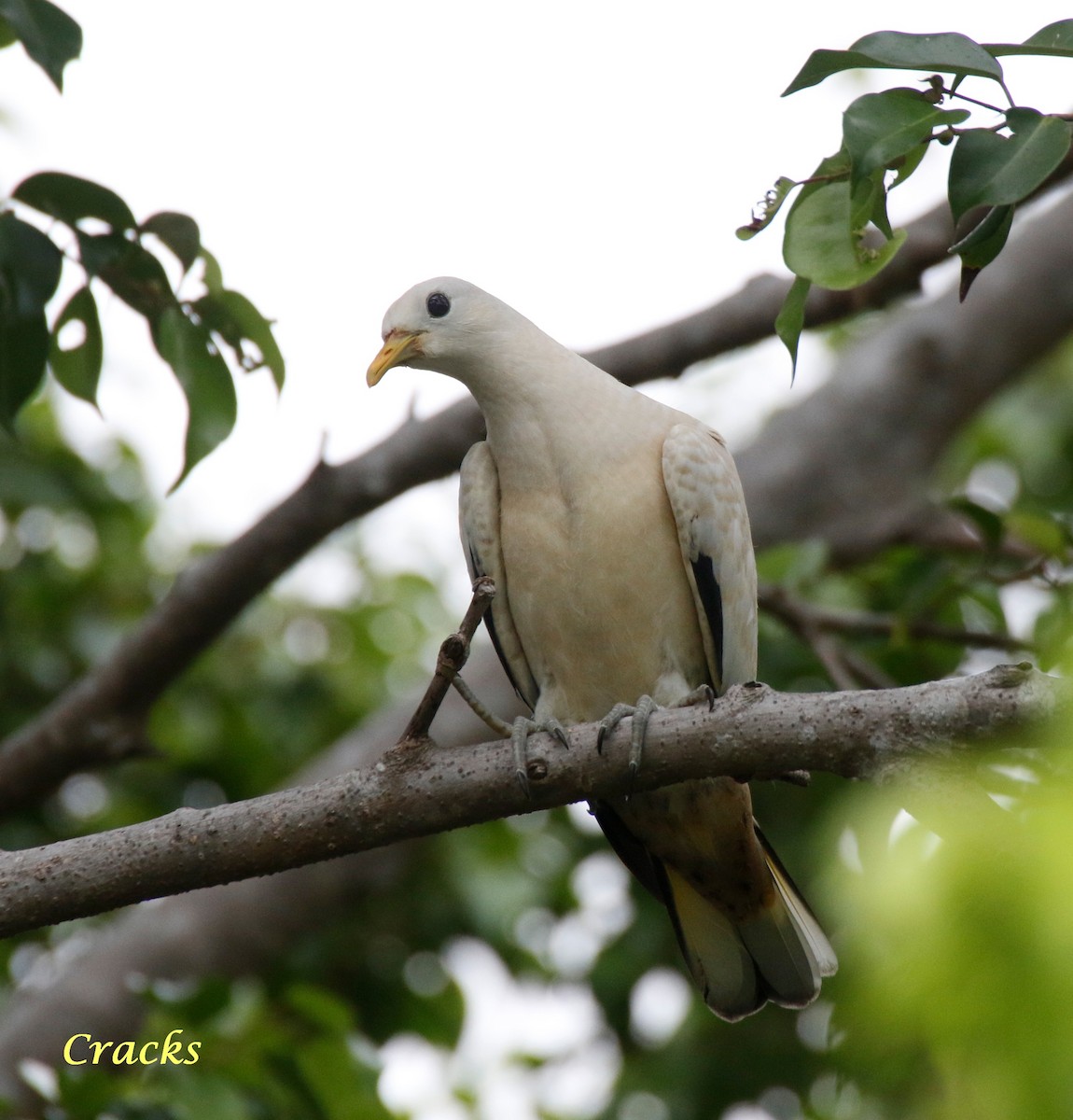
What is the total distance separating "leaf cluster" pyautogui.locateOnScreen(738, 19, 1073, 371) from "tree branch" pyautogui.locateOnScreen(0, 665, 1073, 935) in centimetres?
80

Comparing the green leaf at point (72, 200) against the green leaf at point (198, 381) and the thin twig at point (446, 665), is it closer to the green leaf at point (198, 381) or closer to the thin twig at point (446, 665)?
the green leaf at point (198, 381)

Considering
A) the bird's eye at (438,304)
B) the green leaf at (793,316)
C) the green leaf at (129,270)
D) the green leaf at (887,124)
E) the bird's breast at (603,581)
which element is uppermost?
the green leaf at (887,124)

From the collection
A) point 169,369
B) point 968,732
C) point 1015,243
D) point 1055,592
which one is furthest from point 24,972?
point 1015,243

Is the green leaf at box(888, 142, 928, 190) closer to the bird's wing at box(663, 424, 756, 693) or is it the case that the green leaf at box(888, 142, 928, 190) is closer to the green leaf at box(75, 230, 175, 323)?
the bird's wing at box(663, 424, 756, 693)

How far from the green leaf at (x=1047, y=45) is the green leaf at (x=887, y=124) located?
4.6 inches

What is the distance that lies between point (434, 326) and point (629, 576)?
973mm

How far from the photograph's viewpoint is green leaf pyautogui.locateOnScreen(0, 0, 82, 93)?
2.84 m

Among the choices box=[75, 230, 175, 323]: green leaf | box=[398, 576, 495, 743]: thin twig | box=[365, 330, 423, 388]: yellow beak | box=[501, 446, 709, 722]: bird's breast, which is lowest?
box=[501, 446, 709, 722]: bird's breast

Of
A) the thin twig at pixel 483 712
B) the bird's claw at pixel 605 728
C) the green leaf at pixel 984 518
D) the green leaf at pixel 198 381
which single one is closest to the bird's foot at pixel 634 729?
the bird's claw at pixel 605 728

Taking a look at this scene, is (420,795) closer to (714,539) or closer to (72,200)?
(714,539)

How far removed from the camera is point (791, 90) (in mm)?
2195

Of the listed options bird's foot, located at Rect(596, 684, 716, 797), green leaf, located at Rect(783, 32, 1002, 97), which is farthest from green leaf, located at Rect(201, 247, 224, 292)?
green leaf, located at Rect(783, 32, 1002, 97)

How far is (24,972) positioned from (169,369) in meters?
4.08

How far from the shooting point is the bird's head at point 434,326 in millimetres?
3939
